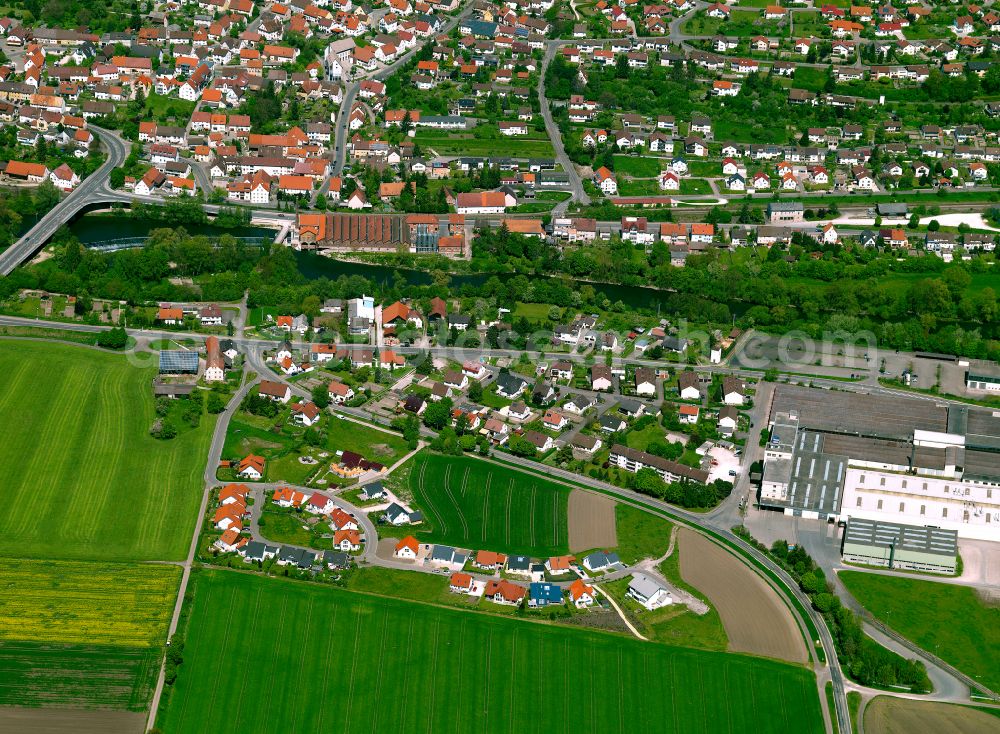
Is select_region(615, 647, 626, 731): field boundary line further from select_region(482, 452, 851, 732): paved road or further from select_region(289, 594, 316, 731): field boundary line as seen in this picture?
select_region(289, 594, 316, 731): field boundary line

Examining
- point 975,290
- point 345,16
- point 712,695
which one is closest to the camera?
point 712,695

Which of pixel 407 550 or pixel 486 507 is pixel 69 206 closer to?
pixel 486 507

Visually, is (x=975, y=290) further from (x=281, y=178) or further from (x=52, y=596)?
(x=52, y=596)

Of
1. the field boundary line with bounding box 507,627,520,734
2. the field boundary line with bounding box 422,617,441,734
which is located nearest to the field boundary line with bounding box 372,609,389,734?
the field boundary line with bounding box 422,617,441,734

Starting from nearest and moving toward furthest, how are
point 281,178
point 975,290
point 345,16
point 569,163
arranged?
point 975,290 → point 281,178 → point 569,163 → point 345,16

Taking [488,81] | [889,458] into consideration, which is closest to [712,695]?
[889,458]

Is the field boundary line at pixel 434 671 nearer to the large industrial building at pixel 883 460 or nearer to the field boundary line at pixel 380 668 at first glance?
the field boundary line at pixel 380 668
